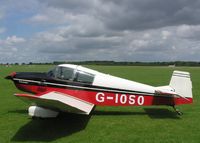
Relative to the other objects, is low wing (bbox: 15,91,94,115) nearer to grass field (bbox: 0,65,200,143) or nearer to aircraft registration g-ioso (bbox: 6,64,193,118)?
aircraft registration g-ioso (bbox: 6,64,193,118)

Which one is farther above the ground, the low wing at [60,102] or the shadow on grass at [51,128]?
the low wing at [60,102]

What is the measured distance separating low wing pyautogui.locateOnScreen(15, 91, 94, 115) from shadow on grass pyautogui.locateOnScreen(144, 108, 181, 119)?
2.47 metres

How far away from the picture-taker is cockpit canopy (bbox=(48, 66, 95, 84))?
9234mm

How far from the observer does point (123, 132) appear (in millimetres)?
7641

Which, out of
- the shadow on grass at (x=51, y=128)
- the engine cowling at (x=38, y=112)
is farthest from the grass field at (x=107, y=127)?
the engine cowling at (x=38, y=112)

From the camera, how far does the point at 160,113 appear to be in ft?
33.5

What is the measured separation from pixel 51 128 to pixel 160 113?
13.6 feet

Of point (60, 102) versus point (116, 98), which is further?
point (116, 98)

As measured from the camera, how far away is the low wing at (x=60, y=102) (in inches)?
270

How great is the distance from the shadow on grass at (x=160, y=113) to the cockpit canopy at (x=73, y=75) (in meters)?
2.52

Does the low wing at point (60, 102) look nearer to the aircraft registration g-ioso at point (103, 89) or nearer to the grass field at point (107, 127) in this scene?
the aircraft registration g-ioso at point (103, 89)

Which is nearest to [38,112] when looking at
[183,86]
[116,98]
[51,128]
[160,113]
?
[51,128]

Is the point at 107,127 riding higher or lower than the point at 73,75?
lower

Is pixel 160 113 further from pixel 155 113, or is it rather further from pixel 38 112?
pixel 38 112
